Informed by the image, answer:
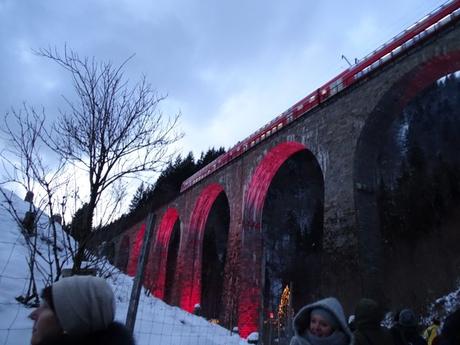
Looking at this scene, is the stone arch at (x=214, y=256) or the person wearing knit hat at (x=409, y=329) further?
the stone arch at (x=214, y=256)

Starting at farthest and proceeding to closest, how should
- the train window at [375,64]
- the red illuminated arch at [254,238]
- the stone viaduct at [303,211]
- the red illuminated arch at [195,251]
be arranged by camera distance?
the red illuminated arch at [195,251]
the red illuminated arch at [254,238]
the train window at [375,64]
the stone viaduct at [303,211]

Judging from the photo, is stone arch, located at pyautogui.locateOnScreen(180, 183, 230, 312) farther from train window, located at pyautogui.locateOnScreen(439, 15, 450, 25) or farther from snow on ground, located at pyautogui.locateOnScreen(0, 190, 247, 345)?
train window, located at pyautogui.locateOnScreen(439, 15, 450, 25)

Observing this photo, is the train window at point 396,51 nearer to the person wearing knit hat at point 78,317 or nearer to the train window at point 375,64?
the train window at point 375,64

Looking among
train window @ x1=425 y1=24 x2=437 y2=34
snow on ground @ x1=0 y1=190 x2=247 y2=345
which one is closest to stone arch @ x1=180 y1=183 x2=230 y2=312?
snow on ground @ x1=0 y1=190 x2=247 y2=345

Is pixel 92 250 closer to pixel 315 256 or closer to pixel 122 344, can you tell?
pixel 122 344

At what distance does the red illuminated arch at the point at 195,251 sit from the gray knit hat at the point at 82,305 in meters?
13.0

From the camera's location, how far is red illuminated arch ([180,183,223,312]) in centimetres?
→ 1402

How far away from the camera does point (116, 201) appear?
3465 millimetres

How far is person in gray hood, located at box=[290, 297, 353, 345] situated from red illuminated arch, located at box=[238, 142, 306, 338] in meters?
8.59

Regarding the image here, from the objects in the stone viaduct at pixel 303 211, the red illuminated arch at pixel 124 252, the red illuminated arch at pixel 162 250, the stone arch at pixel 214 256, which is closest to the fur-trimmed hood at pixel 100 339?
the stone viaduct at pixel 303 211

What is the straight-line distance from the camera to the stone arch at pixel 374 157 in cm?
716

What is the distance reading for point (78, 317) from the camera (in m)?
1.00

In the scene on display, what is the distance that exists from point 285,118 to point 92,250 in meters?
8.66

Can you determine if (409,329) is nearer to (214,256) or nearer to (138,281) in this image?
(138,281)
